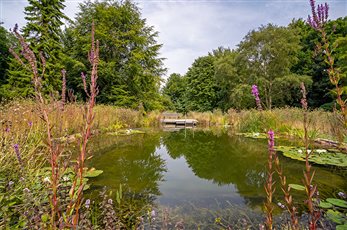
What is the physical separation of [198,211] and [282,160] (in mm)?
2944

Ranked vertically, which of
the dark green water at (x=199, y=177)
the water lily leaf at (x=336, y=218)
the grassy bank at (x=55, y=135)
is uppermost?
the grassy bank at (x=55, y=135)

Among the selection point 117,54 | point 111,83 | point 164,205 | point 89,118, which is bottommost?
point 164,205

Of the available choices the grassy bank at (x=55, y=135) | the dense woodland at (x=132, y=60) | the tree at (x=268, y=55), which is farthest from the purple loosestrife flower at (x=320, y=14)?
the tree at (x=268, y=55)

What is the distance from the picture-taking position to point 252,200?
2494 mm

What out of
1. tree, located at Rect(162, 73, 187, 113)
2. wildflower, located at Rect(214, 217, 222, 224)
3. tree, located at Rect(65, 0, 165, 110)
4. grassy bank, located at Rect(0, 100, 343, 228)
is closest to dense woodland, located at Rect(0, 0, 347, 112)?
tree, located at Rect(65, 0, 165, 110)

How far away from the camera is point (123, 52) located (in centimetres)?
1716

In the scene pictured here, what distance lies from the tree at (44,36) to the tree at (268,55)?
15.9 metres

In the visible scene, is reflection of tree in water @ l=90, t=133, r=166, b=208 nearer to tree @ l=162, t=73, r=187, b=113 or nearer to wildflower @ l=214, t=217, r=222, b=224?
wildflower @ l=214, t=217, r=222, b=224

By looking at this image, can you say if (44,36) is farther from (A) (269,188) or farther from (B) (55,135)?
(A) (269,188)

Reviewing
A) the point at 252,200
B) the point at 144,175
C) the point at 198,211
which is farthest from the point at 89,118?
the point at 144,175

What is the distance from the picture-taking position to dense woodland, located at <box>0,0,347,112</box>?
14.8 m

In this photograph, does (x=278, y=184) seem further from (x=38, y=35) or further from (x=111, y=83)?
(x=38, y=35)

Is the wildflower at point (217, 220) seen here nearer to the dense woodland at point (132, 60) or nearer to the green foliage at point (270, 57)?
→ the dense woodland at point (132, 60)

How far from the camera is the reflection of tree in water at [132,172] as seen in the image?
2.70 meters
